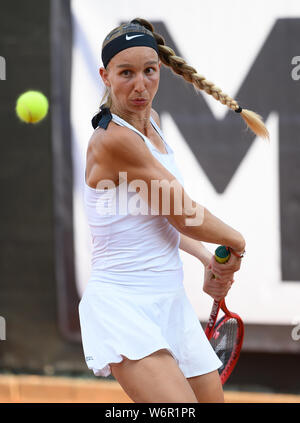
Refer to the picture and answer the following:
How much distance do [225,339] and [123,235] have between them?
787mm

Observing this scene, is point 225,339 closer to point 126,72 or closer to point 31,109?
point 126,72

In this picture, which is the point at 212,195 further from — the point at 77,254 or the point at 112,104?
the point at 112,104

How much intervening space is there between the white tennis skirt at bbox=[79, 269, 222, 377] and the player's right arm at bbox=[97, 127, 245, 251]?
186 millimetres

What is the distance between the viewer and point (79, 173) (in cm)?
359

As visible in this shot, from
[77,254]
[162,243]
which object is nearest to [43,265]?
[77,254]

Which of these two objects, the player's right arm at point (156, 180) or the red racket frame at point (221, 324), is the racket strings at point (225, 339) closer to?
the red racket frame at point (221, 324)

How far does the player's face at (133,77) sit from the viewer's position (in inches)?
72.8

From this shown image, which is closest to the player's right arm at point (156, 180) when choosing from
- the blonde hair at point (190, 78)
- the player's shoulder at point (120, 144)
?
the player's shoulder at point (120, 144)

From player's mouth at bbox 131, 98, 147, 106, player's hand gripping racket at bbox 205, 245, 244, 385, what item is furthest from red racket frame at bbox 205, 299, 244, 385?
player's mouth at bbox 131, 98, 147, 106

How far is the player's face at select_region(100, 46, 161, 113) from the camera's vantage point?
6.07 ft

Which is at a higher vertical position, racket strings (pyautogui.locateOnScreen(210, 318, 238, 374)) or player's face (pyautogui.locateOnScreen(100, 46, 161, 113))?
player's face (pyautogui.locateOnScreen(100, 46, 161, 113))

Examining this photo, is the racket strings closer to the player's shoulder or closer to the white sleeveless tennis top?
the white sleeveless tennis top

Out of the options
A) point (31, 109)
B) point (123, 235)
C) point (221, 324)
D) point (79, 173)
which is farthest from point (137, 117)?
point (79, 173)

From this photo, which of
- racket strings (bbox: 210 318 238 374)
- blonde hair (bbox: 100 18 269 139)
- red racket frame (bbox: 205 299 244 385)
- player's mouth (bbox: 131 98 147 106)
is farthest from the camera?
racket strings (bbox: 210 318 238 374)
